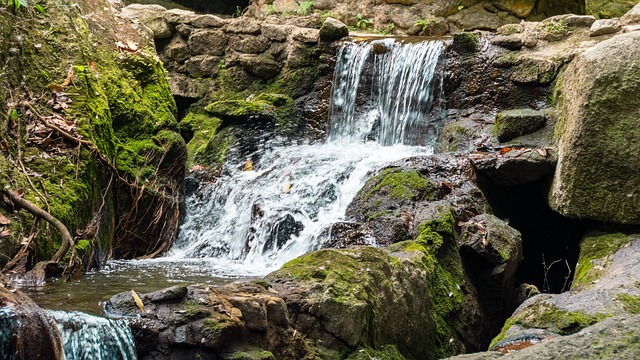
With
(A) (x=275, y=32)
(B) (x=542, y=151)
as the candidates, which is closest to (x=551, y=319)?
(B) (x=542, y=151)

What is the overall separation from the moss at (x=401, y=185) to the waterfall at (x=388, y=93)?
2.81 metres

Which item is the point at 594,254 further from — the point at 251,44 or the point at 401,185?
the point at 251,44

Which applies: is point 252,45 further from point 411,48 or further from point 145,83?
point 145,83

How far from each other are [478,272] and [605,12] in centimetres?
916

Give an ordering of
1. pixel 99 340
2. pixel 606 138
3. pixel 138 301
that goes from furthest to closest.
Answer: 1. pixel 606 138
2. pixel 138 301
3. pixel 99 340

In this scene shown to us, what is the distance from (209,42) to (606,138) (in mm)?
7541

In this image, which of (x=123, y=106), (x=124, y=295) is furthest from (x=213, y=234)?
(x=124, y=295)

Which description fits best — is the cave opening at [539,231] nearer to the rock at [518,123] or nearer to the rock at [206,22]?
the rock at [518,123]

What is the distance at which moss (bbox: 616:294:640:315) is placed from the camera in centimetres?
432

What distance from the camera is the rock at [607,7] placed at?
13359mm

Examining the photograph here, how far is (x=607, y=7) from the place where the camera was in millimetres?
13453

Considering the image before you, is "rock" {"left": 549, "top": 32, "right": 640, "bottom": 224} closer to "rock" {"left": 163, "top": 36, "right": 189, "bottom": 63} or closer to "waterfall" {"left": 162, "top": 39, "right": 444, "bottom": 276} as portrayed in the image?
"waterfall" {"left": 162, "top": 39, "right": 444, "bottom": 276}

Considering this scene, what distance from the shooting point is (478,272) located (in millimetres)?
6098

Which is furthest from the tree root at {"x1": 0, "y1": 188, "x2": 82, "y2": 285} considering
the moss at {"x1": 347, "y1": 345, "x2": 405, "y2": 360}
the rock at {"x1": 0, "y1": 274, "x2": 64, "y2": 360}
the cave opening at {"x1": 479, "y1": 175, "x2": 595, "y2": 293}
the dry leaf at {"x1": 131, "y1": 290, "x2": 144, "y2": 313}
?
the cave opening at {"x1": 479, "y1": 175, "x2": 595, "y2": 293}
